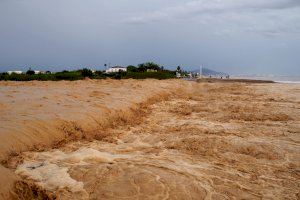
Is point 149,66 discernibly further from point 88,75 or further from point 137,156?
point 137,156

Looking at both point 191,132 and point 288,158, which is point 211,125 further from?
point 288,158

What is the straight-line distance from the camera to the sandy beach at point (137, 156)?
463 centimetres

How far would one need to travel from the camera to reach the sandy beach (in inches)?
182

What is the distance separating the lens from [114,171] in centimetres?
515

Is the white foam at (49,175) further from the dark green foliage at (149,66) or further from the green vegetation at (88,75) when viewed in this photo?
the dark green foliage at (149,66)

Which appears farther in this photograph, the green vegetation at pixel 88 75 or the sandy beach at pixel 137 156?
the green vegetation at pixel 88 75

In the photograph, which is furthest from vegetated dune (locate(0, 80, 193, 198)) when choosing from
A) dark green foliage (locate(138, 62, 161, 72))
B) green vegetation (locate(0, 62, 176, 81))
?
dark green foliage (locate(138, 62, 161, 72))

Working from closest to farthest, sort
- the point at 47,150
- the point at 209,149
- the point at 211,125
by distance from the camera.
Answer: the point at 47,150
the point at 209,149
the point at 211,125

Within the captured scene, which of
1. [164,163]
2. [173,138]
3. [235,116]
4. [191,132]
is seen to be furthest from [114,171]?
[235,116]

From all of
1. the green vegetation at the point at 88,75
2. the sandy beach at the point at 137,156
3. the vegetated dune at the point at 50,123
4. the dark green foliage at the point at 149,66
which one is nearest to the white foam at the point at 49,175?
the sandy beach at the point at 137,156

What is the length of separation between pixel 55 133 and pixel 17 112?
1.61 meters

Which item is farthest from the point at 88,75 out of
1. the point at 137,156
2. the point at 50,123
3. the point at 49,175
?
the point at 49,175

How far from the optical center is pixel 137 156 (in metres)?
6.22

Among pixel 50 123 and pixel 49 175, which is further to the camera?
pixel 50 123
